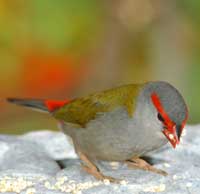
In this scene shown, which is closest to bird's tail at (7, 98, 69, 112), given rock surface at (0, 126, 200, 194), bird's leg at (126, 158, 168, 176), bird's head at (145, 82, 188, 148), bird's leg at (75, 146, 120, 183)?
rock surface at (0, 126, 200, 194)

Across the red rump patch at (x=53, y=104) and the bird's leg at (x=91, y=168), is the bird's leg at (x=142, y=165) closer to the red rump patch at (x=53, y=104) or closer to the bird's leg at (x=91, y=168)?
the bird's leg at (x=91, y=168)

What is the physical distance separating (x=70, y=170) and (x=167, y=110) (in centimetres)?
91

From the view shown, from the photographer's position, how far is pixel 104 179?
4816 millimetres

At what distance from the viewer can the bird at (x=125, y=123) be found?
15.0 feet

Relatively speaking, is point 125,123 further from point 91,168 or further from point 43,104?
point 43,104

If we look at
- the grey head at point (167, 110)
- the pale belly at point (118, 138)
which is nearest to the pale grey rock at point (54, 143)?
the pale belly at point (118, 138)

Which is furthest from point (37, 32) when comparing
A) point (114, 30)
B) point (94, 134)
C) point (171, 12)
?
point (94, 134)

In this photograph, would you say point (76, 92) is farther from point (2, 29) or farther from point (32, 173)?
point (32, 173)

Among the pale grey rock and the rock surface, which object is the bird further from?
the pale grey rock

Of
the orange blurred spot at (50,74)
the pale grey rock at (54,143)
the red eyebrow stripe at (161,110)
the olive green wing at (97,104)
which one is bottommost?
the orange blurred spot at (50,74)

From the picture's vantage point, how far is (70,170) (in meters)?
5.01

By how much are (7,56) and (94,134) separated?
5.59m

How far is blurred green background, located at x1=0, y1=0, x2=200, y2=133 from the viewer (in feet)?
29.6

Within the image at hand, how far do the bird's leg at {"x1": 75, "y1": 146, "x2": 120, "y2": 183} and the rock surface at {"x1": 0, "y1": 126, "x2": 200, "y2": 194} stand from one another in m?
0.05
